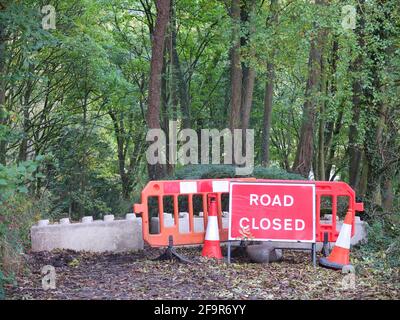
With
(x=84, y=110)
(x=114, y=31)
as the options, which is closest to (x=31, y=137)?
(x=84, y=110)

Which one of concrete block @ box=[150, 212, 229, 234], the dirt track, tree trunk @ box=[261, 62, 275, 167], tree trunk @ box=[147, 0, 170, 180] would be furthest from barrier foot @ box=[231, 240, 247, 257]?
tree trunk @ box=[261, 62, 275, 167]

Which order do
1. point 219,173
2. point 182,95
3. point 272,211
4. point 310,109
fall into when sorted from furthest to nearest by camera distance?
1. point 182,95
2. point 310,109
3. point 219,173
4. point 272,211

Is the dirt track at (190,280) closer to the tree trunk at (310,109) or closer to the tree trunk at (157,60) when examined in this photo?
the tree trunk at (157,60)

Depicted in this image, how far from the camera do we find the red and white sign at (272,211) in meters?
7.87

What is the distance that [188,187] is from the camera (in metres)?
8.44

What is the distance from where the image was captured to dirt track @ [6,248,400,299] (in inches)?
238

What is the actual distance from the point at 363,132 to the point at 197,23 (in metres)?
13.5

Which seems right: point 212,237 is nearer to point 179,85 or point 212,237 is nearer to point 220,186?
point 220,186

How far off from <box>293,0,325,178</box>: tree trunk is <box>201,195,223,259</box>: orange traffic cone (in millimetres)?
8581

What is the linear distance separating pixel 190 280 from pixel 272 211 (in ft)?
6.04

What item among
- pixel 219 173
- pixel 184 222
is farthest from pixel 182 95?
pixel 184 222

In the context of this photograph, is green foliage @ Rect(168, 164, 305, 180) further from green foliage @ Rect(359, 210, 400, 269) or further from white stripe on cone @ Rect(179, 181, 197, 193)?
white stripe on cone @ Rect(179, 181, 197, 193)

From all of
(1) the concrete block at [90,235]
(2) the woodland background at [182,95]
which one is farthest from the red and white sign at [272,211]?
(1) the concrete block at [90,235]

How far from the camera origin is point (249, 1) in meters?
18.5
